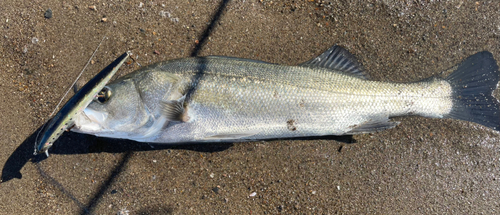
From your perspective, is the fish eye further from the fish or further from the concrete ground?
the concrete ground

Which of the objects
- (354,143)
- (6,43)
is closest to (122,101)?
(6,43)

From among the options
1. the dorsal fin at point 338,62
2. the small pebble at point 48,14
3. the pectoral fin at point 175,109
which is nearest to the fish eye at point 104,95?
the pectoral fin at point 175,109

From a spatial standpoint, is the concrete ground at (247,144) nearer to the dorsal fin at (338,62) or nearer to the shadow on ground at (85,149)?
the shadow on ground at (85,149)

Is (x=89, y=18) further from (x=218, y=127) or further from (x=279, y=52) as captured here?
(x=279, y=52)

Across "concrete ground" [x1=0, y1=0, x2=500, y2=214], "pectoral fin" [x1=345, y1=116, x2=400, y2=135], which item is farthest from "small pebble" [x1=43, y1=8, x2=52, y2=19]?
"pectoral fin" [x1=345, y1=116, x2=400, y2=135]

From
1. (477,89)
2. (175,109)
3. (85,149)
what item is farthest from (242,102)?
(477,89)

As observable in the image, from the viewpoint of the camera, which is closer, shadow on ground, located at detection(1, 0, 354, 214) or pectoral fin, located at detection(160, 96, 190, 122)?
pectoral fin, located at detection(160, 96, 190, 122)
